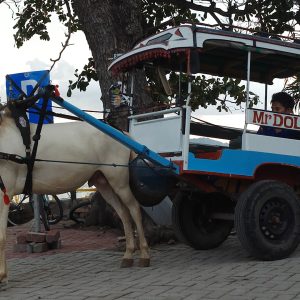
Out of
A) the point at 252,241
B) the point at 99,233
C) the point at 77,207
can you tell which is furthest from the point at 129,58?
the point at 77,207

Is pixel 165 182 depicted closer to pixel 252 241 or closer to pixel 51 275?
pixel 252 241

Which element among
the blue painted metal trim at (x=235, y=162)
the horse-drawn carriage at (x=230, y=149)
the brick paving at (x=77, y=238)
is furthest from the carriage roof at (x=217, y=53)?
the brick paving at (x=77, y=238)

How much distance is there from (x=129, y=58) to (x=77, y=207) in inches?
204

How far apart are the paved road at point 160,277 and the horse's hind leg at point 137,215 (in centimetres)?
14

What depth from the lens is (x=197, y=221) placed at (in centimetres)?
910

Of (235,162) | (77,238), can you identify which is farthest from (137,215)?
(77,238)

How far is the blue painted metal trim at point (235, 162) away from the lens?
755 centimetres

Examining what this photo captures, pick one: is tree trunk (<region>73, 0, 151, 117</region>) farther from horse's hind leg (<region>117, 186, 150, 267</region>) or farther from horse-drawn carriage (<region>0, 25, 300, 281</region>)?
horse's hind leg (<region>117, 186, 150, 267</region>)

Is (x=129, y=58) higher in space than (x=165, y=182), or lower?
higher

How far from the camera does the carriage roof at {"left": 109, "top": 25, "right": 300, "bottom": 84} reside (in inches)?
293

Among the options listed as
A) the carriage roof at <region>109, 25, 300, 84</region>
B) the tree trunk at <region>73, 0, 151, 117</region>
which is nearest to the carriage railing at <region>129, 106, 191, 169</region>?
the carriage roof at <region>109, 25, 300, 84</region>

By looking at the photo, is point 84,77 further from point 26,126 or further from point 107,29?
point 26,126

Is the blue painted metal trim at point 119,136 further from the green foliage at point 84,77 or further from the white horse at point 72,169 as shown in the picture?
the green foliage at point 84,77

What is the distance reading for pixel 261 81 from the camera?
9531 mm
